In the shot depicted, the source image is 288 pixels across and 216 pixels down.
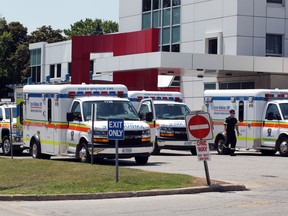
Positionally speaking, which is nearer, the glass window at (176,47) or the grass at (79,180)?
the grass at (79,180)

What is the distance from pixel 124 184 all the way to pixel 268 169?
23.5 ft

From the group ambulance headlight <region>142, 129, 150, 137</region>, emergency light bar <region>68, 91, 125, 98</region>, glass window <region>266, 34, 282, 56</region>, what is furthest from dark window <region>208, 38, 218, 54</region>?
ambulance headlight <region>142, 129, 150, 137</region>

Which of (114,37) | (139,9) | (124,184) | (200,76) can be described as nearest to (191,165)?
(124,184)

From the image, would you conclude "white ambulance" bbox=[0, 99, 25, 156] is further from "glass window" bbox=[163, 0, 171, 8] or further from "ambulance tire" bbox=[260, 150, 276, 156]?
"glass window" bbox=[163, 0, 171, 8]

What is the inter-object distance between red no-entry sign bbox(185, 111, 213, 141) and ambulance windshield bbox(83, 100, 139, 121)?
6799 millimetres

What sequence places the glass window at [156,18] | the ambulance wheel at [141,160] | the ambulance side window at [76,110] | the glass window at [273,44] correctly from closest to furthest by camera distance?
the ambulance side window at [76,110]
the ambulance wheel at [141,160]
the glass window at [273,44]
the glass window at [156,18]

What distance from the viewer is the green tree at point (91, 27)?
4473 inches

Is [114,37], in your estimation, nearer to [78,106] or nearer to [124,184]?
[78,106]

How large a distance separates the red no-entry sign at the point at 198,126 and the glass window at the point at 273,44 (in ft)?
105

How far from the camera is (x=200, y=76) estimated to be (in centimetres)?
4869

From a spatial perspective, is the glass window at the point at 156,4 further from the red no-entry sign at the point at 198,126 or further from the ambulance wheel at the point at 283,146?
the red no-entry sign at the point at 198,126

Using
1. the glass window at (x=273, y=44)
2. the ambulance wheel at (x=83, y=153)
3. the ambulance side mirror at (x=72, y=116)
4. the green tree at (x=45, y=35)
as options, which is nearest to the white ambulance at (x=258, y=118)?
the ambulance side mirror at (x=72, y=116)

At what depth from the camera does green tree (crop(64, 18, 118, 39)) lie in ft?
373

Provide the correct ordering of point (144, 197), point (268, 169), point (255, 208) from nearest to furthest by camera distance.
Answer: point (255, 208) < point (144, 197) < point (268, 169)
